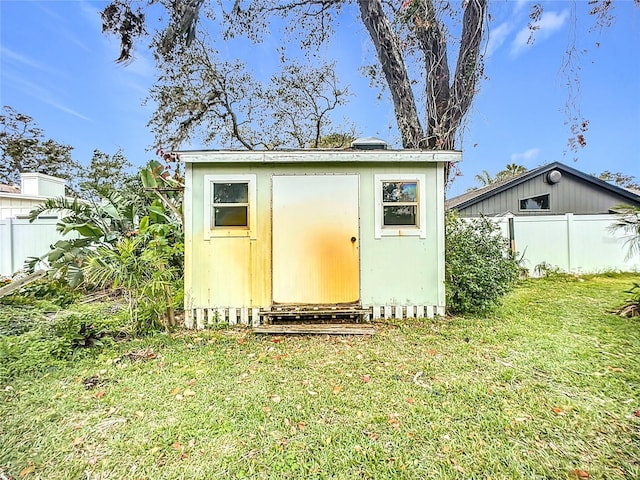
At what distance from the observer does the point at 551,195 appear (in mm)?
12086

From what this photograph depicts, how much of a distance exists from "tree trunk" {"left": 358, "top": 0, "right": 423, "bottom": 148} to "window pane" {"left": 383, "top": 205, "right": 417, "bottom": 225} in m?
3.89

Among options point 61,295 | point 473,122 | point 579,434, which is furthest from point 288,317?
point 473,122

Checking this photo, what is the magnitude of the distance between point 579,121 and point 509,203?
17.7ft

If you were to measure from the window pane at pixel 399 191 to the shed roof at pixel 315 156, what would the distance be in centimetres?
40

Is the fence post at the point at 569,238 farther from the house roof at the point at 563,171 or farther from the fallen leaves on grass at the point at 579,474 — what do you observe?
the fallen leaves on grass at the point at 579,474

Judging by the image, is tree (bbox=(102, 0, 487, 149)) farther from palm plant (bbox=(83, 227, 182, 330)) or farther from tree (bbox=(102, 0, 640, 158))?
palm plant (bbox=(83, 227, 182, 330))

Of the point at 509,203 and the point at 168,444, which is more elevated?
the point at 509,203

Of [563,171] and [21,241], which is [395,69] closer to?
[563,171]

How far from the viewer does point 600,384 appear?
9.91ft

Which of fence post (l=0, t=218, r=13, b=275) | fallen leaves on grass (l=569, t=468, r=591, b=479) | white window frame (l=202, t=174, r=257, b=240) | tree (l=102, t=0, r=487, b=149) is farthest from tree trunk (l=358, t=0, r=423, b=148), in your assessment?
fence post (l=0, t=218, r=13, b=275)

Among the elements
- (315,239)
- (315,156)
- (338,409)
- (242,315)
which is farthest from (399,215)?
(338,409)

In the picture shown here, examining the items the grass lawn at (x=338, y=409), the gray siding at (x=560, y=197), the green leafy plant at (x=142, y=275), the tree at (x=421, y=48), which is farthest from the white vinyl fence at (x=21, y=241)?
the gray siding at (x=560, y=197)

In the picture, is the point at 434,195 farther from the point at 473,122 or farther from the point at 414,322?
the point at 473,122

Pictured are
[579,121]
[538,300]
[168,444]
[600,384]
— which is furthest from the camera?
[579,121]
